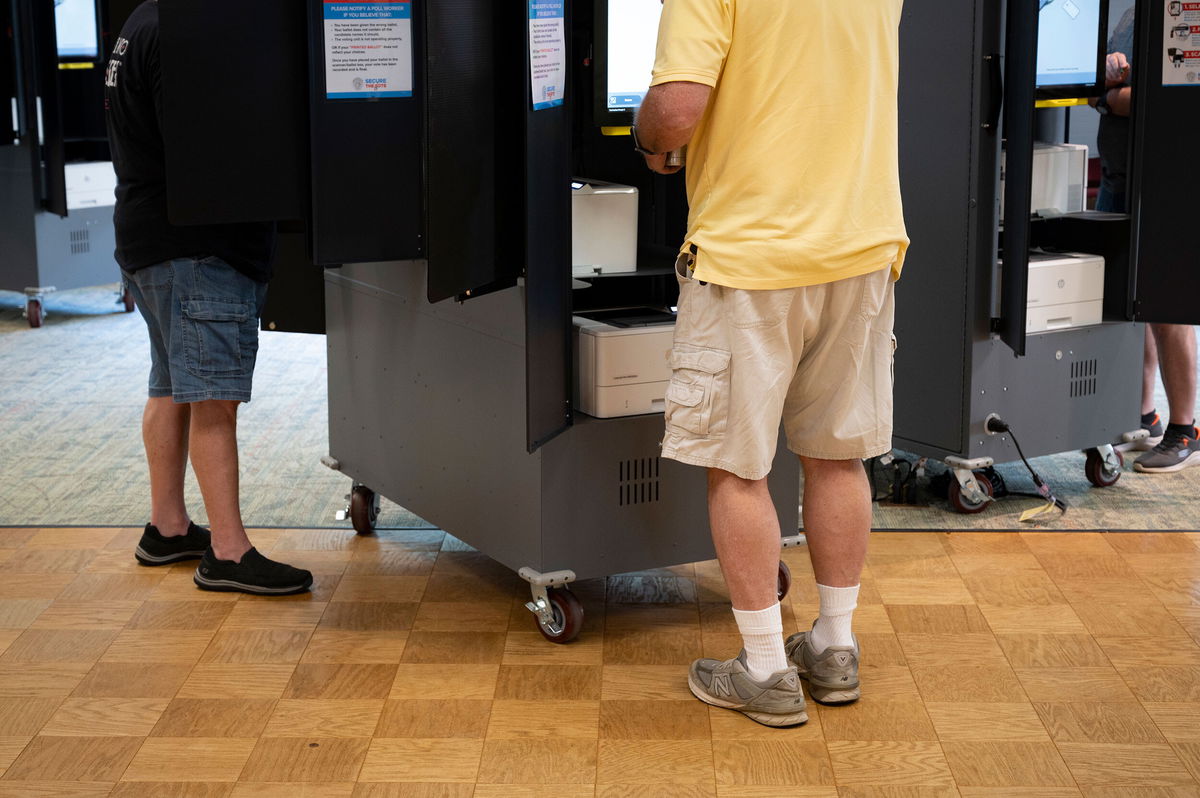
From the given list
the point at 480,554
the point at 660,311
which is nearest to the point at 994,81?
the point at 660,311

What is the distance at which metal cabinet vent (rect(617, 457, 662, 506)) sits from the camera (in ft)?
9.20

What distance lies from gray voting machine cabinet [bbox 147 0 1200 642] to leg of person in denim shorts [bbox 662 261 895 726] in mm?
339

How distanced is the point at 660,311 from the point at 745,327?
25.8 inches

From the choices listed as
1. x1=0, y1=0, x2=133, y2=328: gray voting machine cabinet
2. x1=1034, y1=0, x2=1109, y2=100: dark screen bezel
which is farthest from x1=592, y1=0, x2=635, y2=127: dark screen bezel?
x1=0, y1=0, x2=133, y2=328: gray voting machine cabinet

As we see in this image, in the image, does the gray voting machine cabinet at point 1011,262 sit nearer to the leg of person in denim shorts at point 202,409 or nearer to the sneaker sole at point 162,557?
the leg of person in denim shorts at point 202,409

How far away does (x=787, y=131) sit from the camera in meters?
2.29

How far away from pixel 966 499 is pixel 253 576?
174 cm

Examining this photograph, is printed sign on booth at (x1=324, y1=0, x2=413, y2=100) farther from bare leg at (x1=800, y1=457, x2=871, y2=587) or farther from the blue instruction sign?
bare leg at (x1=800, y1=457, x2=871, y2=587)

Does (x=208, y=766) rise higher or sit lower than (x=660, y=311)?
lower

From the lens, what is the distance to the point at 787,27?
7.35ft

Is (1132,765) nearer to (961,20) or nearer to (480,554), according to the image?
(480,554)

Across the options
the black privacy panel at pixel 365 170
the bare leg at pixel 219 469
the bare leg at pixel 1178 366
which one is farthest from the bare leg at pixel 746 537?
the bare leg at pixel 1178 366

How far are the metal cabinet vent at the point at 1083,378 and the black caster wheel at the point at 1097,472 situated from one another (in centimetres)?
18

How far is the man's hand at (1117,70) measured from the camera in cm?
373
